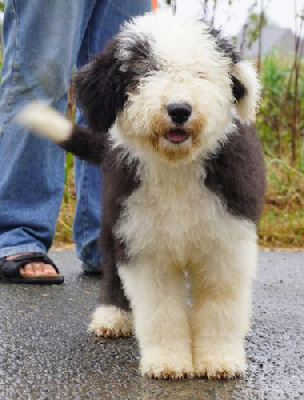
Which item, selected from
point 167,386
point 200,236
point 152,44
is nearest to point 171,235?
point 200,236

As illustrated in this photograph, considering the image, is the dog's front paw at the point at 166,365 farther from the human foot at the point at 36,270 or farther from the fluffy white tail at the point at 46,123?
the human foot at the point at 36,270

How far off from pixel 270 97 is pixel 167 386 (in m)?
6.83

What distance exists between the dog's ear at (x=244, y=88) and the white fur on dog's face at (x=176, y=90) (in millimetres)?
42

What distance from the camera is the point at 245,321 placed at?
280 cm

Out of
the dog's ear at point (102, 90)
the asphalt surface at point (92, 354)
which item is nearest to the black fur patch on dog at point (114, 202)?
the dog's ear at point (102, 90)

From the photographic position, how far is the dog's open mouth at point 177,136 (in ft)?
8.52

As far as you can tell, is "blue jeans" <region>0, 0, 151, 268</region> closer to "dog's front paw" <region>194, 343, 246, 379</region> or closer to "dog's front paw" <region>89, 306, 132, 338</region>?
"dog's front paw" <region>89, 306, 132, 338</region>

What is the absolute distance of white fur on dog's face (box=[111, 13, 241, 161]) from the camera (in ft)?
8.36

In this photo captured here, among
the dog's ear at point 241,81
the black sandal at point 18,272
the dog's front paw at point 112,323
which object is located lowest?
the black sandal at point 18,272

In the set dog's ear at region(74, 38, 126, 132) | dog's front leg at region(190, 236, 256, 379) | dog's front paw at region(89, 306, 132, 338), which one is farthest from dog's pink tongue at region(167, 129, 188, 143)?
dog's front paw at region(89, 306, 132, 338)

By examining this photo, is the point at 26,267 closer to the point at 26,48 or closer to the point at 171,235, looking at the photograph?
the point at 26,48

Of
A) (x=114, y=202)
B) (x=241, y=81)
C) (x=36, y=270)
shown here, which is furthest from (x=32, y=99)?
(x=241, y=81)

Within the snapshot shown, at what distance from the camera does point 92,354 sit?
2.91m

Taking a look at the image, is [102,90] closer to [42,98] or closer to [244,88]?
[244,88]
